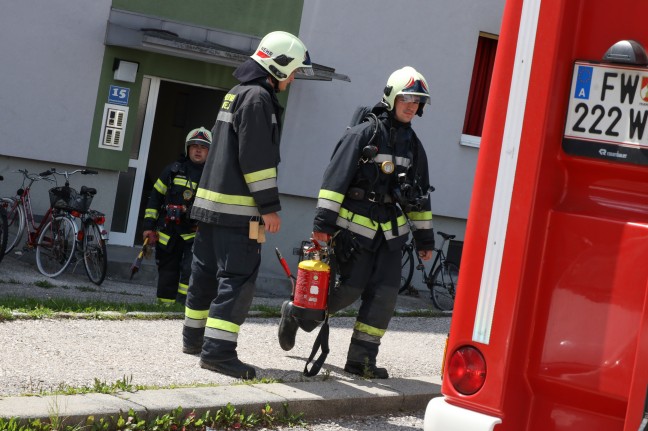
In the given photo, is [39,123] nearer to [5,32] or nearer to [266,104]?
[5,32]

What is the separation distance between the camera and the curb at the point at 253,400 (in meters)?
5.54

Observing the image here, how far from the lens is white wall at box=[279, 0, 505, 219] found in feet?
50.1

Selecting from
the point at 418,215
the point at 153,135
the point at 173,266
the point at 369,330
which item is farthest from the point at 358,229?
the point at 153,135

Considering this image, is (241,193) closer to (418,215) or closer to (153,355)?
(153,355)

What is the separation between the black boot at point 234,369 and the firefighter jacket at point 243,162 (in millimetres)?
897

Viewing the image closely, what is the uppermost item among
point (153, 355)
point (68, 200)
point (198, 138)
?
point (198, 138)

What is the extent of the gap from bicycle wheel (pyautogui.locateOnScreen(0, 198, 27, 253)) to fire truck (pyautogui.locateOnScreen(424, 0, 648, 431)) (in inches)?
391

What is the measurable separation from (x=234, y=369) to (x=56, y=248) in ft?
21.0

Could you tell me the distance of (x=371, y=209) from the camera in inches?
298

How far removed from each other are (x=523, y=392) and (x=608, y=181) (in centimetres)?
81

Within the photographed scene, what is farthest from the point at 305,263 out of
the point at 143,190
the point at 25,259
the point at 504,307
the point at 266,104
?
the point at 143,190

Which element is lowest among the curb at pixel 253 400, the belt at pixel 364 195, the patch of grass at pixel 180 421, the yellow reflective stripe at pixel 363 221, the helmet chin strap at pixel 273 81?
the patch of grass at pixel 180 421

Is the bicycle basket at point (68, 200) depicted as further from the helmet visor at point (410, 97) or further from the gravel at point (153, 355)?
the helmet visor at point (410, 97)

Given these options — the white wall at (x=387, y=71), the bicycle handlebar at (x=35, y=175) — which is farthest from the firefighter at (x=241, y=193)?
the white wall at (x=387, y=71)
